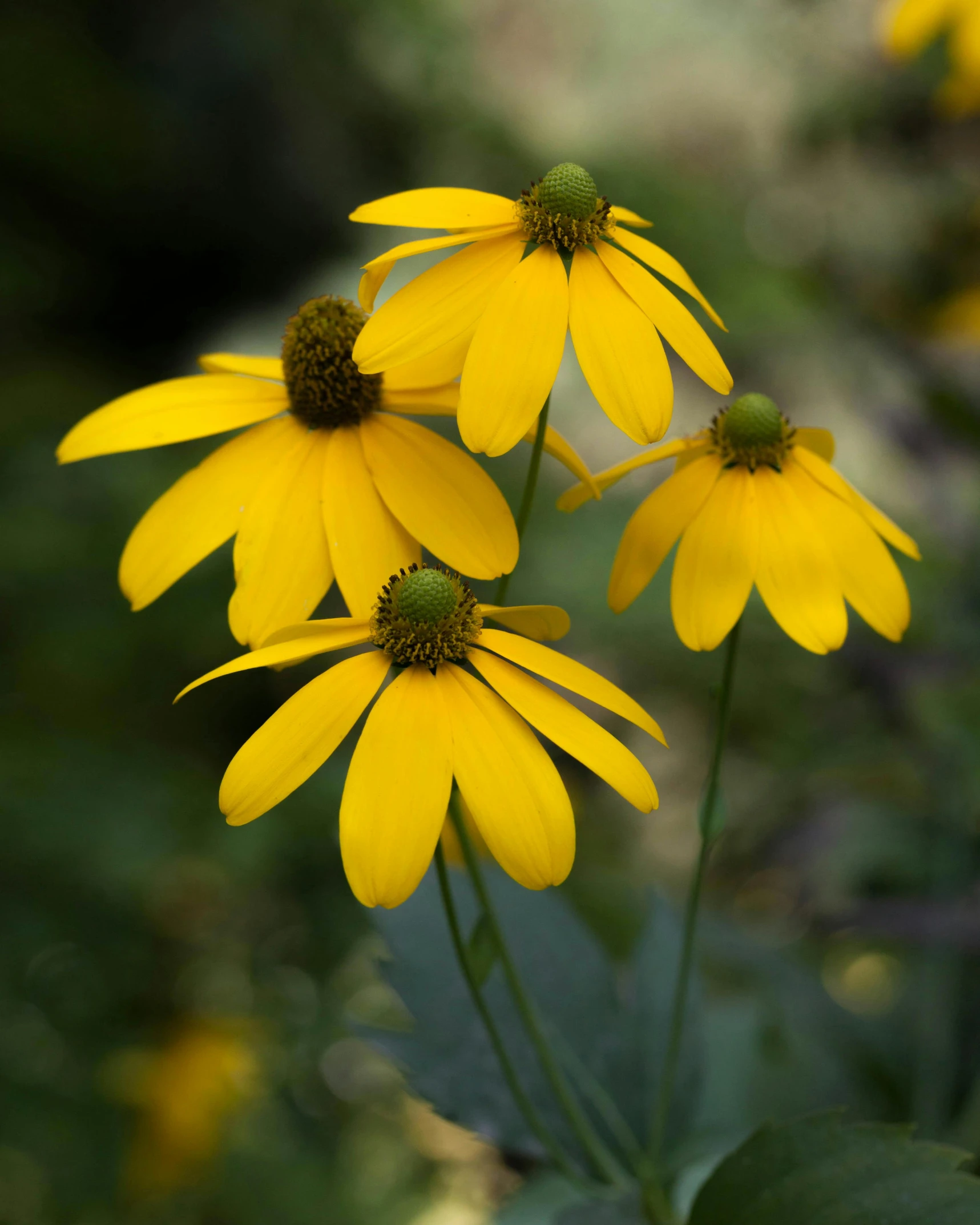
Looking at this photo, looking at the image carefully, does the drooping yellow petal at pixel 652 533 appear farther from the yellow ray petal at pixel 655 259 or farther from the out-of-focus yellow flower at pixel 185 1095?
the out-of-focus yellow flower at pixel 185 1095

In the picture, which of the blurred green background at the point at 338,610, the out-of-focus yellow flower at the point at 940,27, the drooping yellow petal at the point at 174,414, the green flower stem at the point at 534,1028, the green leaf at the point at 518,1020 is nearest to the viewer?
the green flower stem at the point at 534,1028

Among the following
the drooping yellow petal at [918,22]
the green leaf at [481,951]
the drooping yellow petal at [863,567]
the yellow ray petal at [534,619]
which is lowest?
the green leaf at [481,951]

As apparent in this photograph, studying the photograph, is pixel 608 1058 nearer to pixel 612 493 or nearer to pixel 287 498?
pixel 287 498

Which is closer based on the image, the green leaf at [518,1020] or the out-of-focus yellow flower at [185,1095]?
the green leaf at [518,1020]

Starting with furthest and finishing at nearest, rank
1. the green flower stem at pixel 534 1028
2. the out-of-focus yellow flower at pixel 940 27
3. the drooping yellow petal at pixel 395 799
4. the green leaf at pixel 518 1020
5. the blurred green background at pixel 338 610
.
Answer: the out-of-focus yellow flower at pixel 940 27 → the blurred green background at pixel 338 610 → the green leaf at pixel 518 1020 → the green flower stem at pixel 534 1028 → the drooping yellow petal at pixel 395 799

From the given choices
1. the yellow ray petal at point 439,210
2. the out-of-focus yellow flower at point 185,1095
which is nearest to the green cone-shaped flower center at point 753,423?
the yellow ray petal at point 439,210

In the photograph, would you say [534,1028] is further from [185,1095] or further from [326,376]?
[185,1095]

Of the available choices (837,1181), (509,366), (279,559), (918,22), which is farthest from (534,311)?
(918,22)

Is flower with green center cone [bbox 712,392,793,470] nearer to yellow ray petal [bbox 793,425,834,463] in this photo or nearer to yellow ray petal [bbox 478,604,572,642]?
yellow ray petal [bbox 793,425,834,463]
